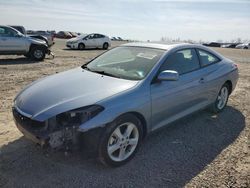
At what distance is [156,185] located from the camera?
11.4 ft

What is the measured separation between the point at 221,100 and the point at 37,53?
10552mm

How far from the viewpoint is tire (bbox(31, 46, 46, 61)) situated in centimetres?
1424

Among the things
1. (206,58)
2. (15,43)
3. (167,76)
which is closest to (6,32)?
(15,43)

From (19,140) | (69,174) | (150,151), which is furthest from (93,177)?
(19,140)

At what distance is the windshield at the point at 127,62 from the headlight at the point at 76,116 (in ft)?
3.36

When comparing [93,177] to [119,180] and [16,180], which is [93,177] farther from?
[16,180]

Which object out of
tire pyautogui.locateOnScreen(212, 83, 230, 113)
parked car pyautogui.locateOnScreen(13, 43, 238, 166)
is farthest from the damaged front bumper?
tire pyautogui.locateOnScreen(212, 83, 230, 113)

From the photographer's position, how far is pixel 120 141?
3779 mm

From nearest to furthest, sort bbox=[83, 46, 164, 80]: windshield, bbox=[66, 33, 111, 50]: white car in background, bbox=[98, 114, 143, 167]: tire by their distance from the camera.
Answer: bbox=[98, 114, 143, 167]: tire, bbox=[83, 46, 164, 80]: windshield, bbox=[66, 33, 111, 50]: white car in background

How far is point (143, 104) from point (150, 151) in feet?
2.70

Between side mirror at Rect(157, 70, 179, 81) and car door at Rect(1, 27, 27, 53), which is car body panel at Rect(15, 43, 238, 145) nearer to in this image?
side mirror at Rect(157, 70, 179, 81)

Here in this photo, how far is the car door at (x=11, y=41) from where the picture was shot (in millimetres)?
13550

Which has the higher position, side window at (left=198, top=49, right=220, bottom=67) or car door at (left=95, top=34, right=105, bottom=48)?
→ side window at (left=198, top=49, right=220, bottom=67)

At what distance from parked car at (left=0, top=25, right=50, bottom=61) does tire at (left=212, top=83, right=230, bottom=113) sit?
10.4m
